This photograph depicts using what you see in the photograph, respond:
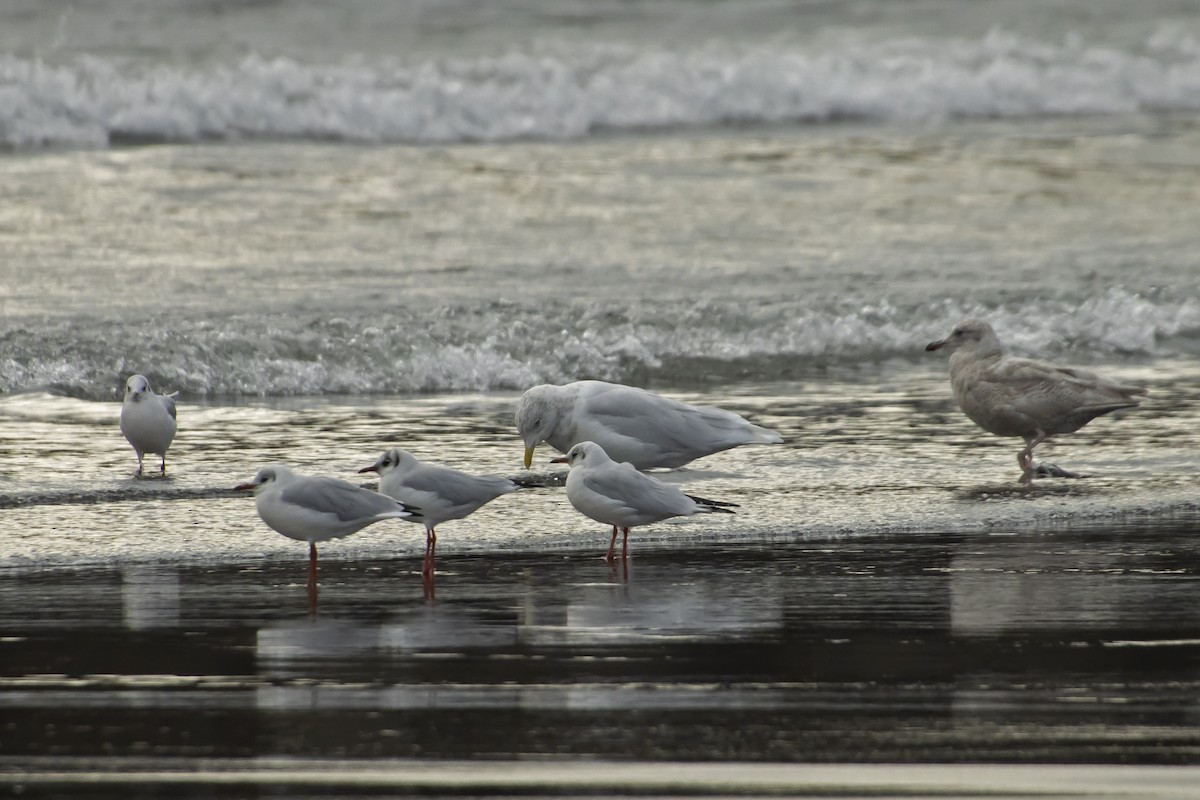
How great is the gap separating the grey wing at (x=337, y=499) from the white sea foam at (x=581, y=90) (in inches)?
513

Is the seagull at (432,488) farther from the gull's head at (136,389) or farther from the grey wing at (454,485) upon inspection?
the gull's head at (136,389)

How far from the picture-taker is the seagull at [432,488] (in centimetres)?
569

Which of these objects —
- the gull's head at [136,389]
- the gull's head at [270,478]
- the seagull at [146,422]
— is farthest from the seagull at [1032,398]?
the gull's head at [136,389]

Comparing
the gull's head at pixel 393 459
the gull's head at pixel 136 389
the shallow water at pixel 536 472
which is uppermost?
the gull's head at pixel 136 389

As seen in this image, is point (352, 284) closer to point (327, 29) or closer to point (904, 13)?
point (327, 29)

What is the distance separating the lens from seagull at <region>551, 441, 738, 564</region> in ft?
18.8

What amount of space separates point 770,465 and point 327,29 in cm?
1577

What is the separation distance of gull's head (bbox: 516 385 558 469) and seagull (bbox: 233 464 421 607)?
6.19 feet

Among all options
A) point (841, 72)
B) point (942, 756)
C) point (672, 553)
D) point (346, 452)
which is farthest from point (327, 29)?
point (942, 756)

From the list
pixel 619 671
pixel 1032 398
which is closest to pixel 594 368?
pixel 1032 398

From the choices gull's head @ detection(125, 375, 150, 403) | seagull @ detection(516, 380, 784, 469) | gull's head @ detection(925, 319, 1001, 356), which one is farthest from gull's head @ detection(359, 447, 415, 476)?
gull's head @ detection(925, 319, 1001, 356)

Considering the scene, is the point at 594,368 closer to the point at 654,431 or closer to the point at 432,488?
the point at 654,431

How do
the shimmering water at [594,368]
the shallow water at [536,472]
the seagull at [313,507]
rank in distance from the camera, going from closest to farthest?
the shimmering water at [594,368] < the seagull at [313,507] < the shallow water at [536,472]

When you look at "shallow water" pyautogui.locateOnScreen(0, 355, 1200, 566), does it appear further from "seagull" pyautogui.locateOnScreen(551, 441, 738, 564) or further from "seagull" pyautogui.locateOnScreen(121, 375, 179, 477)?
"seagull" pyautogui.locateOnScreen(551, 441, 738, 564)
